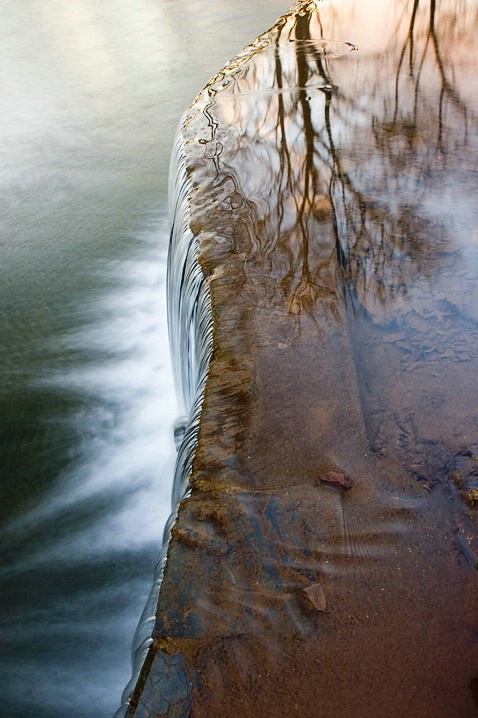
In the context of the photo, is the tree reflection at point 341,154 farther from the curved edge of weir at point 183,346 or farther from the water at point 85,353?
the water at point 85,353

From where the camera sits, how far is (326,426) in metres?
2.64

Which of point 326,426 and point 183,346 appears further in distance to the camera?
point 183,346

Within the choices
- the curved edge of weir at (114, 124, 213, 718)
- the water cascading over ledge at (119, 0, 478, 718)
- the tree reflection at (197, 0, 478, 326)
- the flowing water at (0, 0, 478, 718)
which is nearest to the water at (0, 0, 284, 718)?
the flowing water at (0, 0, 478, 718)

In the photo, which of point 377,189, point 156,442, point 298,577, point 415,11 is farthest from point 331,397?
point 415,11

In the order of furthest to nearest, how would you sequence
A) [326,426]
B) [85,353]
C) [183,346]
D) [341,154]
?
1. [85,353]
2. [341,154]
3. [183,346]
4. [326,426]

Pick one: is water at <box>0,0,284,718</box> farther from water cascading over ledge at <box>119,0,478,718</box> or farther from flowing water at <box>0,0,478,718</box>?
water cascading over ledge at <box>119,0,478,718</box>

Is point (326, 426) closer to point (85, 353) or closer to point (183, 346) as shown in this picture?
point (183, 346)

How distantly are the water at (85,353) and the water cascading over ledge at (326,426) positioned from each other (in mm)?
1042

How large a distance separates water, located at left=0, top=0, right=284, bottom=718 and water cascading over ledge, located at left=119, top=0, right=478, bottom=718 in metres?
1.04

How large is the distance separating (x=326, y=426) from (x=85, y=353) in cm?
389

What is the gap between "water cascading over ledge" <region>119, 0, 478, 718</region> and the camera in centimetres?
196

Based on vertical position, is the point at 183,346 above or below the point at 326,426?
below

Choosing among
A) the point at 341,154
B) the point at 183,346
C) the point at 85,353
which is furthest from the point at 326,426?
the point at 85,353

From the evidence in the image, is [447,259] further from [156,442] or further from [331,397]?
[156,442]
